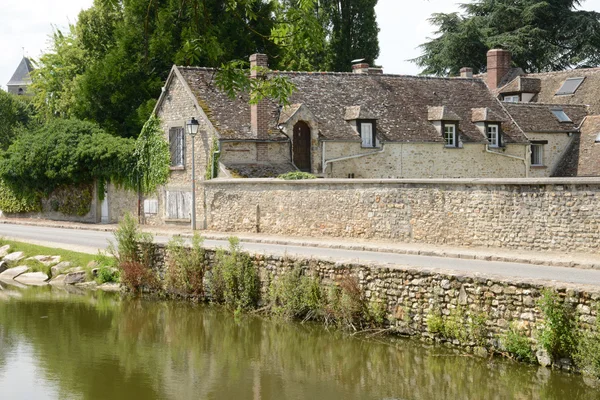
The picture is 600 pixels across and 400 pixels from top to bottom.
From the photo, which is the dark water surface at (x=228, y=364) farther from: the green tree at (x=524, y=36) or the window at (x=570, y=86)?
the green tree at (x=524, y=36)

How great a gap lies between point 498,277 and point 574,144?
28.4 m

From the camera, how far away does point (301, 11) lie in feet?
29.8

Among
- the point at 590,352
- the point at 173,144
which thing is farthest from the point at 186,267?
the point at 173,144

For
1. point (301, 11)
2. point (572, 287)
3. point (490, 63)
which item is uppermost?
point (490, 63)

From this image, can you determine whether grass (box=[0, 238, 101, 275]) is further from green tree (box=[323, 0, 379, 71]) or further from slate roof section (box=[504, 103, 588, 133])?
green tree (box=[323, 0, 379, 71])

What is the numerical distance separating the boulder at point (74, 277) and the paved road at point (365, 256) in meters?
1.61

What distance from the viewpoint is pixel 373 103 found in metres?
34.5

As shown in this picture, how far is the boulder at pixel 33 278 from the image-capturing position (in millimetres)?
23562

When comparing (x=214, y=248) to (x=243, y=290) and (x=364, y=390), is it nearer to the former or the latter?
(x=243, y=290)

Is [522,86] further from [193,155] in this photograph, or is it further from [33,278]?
[33,278]

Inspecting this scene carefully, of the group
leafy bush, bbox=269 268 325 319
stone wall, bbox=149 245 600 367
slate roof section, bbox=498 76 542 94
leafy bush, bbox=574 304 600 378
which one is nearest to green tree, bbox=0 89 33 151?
slate roof section, bbox=498 76 542 94

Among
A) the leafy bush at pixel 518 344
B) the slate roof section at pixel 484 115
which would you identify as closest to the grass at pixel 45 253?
the leafy bush at pixel 518 344

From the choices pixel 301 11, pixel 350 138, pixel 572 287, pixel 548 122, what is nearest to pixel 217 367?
pixel 572 287

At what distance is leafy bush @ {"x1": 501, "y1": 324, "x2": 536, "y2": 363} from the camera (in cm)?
1235
